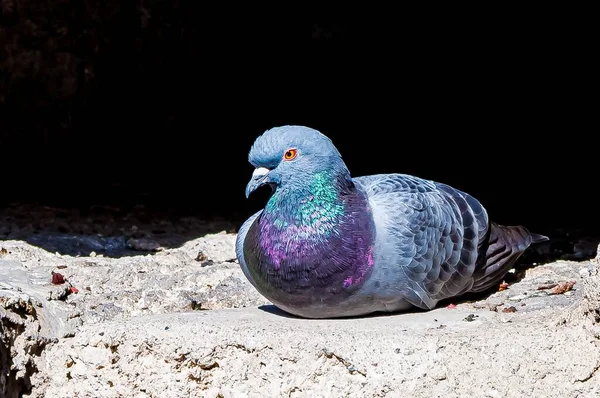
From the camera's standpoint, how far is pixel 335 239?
3.84 m

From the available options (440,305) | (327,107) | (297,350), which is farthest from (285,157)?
(327,107)

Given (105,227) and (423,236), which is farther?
(105,227)

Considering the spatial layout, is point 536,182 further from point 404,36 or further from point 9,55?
point 9,55

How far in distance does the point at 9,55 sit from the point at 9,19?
305mm

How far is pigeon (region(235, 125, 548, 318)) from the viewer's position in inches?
151

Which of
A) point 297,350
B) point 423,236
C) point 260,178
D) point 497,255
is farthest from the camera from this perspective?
point 497,255

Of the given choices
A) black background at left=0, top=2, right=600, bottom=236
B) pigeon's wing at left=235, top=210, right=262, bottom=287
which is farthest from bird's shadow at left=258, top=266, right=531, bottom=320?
black background at left=0, top=2, right=600, bottom=236

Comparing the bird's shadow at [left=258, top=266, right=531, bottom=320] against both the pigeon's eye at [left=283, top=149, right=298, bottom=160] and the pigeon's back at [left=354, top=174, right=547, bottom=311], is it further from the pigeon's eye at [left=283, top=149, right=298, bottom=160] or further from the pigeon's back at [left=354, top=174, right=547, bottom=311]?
the pigeon's eye at [left=283, top=149, right=298, bottom=160]

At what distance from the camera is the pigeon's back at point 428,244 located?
3932mm

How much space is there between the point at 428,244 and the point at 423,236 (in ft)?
0.17

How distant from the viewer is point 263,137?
3.83 m

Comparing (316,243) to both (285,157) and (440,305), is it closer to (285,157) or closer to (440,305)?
(285,157)

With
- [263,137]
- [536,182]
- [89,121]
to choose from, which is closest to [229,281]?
[263,137]

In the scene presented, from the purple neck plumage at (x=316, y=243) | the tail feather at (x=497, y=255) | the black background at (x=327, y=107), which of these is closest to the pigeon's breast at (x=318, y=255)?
the purple neck plumage at (x=316, y=243)
